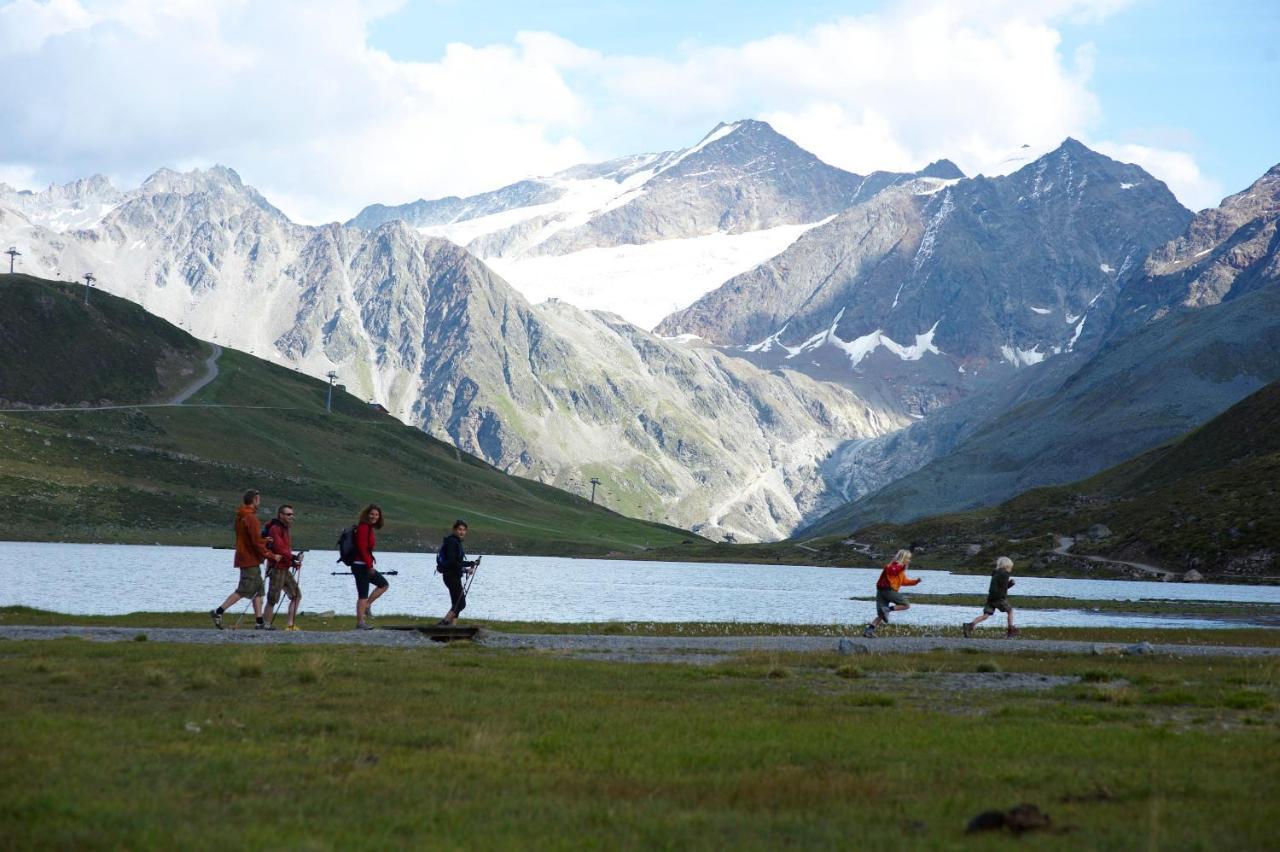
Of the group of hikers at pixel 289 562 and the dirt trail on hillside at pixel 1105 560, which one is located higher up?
the dirt trail on hillside at pixel 1105 560

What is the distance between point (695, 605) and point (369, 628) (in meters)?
52.4

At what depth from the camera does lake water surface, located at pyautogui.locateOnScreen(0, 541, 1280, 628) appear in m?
70.2

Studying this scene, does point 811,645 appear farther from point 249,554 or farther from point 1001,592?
point 249,554

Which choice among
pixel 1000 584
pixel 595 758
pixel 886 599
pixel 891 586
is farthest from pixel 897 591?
pixel 595 758

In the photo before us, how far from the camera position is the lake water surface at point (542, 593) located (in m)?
70.2

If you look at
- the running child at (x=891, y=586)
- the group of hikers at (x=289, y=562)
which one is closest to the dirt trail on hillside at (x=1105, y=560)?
the running child at (x=891, y=586)

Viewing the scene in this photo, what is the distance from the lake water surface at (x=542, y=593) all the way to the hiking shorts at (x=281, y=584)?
23.0m

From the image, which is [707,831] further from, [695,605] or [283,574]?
[695,605]

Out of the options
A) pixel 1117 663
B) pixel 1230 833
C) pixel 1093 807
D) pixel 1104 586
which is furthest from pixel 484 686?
pixel 1104 586

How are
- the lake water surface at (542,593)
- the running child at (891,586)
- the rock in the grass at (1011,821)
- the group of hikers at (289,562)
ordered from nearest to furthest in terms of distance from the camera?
the rock in the grass at (1011,821) < the group of hikers at (289,562) < the running child at (891,586) < the lake water surface at (542,593)

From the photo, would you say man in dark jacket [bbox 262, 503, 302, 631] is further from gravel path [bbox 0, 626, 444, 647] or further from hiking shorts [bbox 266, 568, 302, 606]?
gravel path [bbox 0, 626, 444, 647]

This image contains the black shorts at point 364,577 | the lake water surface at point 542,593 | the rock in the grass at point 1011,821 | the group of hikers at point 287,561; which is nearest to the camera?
the rock in the grass at point 1011,821

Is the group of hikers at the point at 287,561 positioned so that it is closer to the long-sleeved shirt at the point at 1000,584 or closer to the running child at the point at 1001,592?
the running child at the point at 1001,592

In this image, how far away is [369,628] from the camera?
1596 inches
